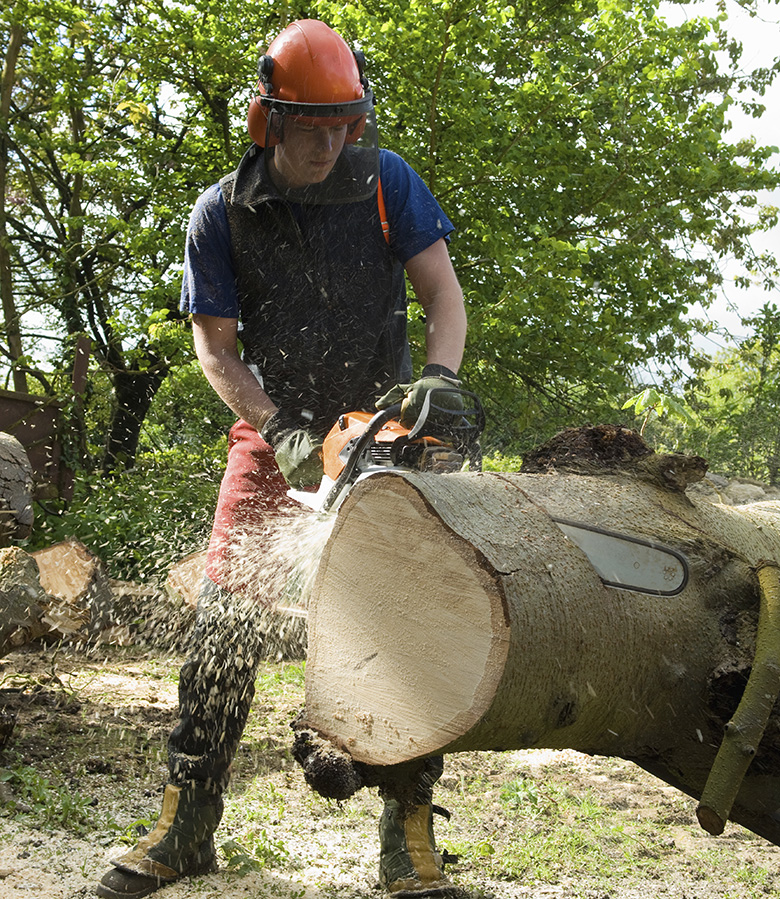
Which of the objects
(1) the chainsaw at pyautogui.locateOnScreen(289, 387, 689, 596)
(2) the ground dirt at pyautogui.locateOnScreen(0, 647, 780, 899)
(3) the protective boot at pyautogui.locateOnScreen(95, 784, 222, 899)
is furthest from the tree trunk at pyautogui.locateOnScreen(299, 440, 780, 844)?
(2) the ground dirt at pyautogui.locateOnScreen(0, 647, 780, 899)

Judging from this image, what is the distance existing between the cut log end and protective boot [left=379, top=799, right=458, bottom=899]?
34.2 inches

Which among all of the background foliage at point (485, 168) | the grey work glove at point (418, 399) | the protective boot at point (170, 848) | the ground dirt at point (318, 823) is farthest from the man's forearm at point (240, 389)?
the background foliage at point (485, 168)

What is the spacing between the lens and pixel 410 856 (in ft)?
7.45

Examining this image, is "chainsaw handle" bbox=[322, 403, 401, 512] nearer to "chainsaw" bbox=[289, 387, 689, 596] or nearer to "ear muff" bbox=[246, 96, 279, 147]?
"chainsaw" bbox=[289, 387, 689, 596]

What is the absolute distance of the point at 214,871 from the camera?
7.78ft

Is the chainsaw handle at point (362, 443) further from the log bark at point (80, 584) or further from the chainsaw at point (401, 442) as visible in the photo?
the log bark at point (80, 584)

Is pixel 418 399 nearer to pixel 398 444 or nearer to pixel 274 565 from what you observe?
pixel 398 444

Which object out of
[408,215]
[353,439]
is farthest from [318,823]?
[408,215]

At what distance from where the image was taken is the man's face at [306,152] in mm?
2123

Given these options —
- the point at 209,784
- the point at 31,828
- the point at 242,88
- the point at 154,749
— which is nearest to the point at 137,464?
the point at 242,88

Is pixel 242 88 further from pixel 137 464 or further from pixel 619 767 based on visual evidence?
pixel 619 767

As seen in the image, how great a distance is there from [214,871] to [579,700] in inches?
58.9

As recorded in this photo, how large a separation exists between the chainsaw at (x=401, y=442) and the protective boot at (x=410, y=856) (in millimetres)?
984

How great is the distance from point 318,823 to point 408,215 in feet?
6.61
